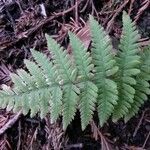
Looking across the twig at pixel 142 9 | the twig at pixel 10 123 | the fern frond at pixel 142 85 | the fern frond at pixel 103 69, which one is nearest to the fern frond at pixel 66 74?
the fern frond at pixel 103 69

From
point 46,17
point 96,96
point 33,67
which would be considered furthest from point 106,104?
point 46,17

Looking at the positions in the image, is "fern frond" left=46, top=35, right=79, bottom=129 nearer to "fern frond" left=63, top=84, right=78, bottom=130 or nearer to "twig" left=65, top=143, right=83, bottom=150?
"fern frond" left=63, top=84, right=78, bottom=130

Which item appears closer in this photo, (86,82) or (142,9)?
(86,82)

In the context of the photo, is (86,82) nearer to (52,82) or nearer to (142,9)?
(52,82)

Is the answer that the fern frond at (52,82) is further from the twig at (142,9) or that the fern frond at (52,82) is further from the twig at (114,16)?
the twig at (142,9)

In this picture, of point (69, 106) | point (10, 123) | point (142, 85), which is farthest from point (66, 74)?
point (10, 123)

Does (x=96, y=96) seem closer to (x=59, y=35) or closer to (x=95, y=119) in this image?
(x=95, y=119)
